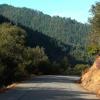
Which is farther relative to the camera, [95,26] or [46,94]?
[95,26]

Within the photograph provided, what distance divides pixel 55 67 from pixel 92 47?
193 ft

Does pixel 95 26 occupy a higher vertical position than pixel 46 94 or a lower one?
higher

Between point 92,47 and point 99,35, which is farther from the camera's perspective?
point 92,47

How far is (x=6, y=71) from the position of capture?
52.8 metres

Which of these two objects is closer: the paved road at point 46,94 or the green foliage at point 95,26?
the paved road at point 46,94

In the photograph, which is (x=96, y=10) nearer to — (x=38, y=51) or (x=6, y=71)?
(x=6, y=71)

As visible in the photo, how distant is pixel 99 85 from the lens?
128ft

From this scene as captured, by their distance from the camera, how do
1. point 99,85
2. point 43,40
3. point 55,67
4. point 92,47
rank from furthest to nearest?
point 43,40 < point 55,67 < point 92,47 < point 99,85

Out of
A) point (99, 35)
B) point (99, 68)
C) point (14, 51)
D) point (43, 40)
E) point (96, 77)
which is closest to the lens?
point (96, 77)

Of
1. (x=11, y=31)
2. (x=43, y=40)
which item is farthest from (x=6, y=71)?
(x=43, y=40)

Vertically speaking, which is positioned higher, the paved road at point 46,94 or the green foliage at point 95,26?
the green foliage at point 95,26

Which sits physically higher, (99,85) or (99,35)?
(99,35)

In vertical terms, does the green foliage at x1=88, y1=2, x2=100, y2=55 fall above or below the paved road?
above

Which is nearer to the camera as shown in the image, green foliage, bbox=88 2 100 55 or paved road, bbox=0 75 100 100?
paved road, bbox=0 75 100 100
